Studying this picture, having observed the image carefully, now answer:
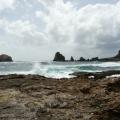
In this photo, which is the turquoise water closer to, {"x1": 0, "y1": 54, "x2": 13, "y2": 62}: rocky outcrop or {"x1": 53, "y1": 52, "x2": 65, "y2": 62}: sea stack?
{"x1": 53, "y1": 52, "x2": 65, "y2": 62}: sea stack

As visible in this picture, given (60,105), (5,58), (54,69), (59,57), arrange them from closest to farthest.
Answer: (60,105) → (54,69) → (59,57) → (5,58)

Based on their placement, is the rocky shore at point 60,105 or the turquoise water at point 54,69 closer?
the rocky shore at point 60,105

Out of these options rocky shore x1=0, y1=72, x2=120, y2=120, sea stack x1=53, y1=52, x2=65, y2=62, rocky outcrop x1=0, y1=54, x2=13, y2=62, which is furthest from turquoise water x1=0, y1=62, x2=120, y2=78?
rocky outcrop x1=0, y1=54, x2=13, y2=62

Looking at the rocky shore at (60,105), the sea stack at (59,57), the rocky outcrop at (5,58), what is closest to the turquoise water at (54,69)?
the rocky shore at (60,105)

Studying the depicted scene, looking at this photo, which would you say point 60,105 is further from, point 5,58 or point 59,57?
point 5,58

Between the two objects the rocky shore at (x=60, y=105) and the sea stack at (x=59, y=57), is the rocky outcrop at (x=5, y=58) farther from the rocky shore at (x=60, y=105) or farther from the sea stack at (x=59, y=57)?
the rocky shore at (x=60, y=105)

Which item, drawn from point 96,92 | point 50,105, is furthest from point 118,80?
point 50,105

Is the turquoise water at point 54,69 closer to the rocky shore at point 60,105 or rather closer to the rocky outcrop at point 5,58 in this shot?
the rocky shore at point 60,105

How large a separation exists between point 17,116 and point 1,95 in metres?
2.81

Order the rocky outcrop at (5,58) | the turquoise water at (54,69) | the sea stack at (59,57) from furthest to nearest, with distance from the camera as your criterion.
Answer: the rocky outcrop at (5,58) < the sea stack at (59,57) < the turquoise water at (54,69)

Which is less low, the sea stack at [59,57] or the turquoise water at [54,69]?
the sea stack at [59,57]

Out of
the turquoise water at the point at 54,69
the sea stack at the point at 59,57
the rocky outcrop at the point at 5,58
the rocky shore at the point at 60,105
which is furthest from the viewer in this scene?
the rocky outcrop at the point at 5,58

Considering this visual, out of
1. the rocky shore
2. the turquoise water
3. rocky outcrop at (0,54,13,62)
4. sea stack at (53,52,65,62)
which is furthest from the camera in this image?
rocky outcrop at (0,54,13,62)

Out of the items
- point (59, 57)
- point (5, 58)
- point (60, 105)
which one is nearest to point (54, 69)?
point (60, 105)
